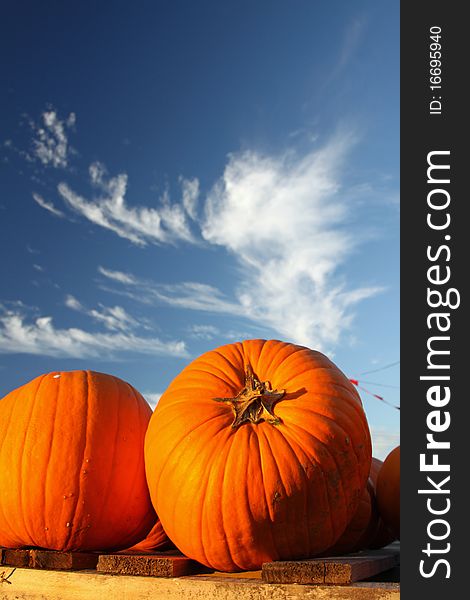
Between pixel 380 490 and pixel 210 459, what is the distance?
1.27 metres

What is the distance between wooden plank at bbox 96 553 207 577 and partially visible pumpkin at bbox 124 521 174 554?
0.57 meters

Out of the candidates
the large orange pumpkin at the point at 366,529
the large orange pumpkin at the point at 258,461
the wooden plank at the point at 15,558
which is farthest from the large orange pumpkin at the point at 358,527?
the wooden plank at the point at 15,558

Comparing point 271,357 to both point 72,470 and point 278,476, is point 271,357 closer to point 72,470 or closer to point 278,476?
point 278,476

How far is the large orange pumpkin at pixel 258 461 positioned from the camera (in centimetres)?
239

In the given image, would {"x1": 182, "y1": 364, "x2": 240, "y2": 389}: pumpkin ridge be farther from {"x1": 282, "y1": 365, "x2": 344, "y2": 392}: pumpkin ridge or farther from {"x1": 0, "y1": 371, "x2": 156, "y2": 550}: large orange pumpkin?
{"x1": 0, "y1": 371, "x2": 156, "y2": 550}: large orange pumpkin

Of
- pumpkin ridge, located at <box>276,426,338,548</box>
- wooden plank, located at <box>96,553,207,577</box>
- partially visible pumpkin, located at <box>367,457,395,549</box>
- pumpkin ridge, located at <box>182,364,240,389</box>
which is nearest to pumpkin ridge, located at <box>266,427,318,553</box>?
pumpkin ridge, located at <box>276,426,338,548</box>

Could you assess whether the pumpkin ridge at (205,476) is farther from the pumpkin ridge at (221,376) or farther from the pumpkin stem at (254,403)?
the pumpkin ridge at (221,376)

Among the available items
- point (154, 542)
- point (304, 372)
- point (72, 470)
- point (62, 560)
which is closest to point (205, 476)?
point (304, 372)

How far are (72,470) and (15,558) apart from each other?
51cm

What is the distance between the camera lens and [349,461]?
2.53 meters

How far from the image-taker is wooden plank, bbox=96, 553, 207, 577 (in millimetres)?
2521

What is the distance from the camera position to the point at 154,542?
3230 millimetres

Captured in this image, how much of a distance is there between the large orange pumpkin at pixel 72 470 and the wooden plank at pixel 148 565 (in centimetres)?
27

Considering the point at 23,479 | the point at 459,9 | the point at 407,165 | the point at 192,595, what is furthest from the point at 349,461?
the point at 459,9
